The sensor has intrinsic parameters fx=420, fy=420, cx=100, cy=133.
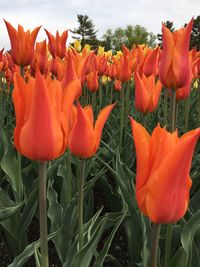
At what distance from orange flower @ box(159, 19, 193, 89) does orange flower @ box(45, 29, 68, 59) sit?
1.64 m

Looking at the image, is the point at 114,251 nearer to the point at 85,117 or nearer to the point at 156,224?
the point at 85,117

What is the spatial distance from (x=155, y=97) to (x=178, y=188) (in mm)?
1668

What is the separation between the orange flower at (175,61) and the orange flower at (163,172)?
3.04 feet

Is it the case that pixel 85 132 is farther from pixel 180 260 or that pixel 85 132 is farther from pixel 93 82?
pixel 93 82

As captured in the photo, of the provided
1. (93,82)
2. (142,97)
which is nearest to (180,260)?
(142,97)

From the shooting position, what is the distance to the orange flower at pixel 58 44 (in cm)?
345

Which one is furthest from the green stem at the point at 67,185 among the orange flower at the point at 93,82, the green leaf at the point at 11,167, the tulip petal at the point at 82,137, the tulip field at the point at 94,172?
the orange flower at the point at 93,82

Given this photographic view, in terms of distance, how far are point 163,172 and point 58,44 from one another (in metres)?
2.68

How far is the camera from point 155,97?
267 centimetres

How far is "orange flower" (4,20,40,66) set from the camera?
2.69 metres

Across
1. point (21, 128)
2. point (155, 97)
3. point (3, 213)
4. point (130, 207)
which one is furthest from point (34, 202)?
point (21, 128)

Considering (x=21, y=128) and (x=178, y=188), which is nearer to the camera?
(x=178, y=188)

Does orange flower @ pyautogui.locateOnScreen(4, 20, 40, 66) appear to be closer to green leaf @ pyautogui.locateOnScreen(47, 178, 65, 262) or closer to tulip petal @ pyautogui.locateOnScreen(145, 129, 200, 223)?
green leaf @ pyautogui.locateOnScreen(47, 178, 65, 262)

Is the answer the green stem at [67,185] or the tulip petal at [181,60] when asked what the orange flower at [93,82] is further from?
the tulip petal at [181,60]
